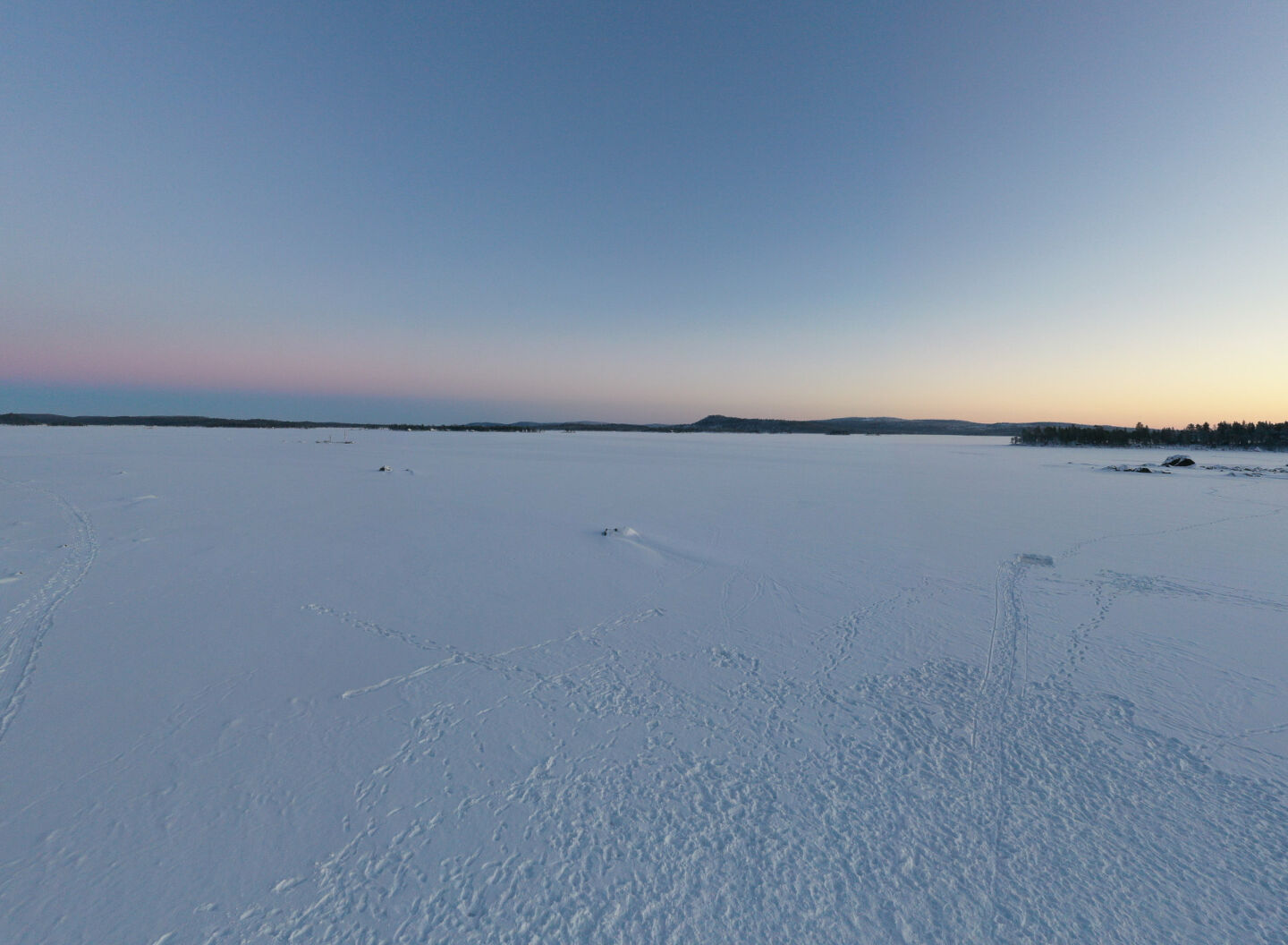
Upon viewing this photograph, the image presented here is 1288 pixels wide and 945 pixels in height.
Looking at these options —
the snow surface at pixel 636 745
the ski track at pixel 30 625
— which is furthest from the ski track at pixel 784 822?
the ski track at pixel 30 625

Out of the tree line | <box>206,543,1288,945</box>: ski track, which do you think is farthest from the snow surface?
the tree line

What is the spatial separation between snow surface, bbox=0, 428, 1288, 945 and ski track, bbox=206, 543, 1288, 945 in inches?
0.8

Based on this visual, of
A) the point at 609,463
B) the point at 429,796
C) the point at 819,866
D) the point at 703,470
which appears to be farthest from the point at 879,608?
the point at 609,463

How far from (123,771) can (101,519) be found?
11318 millimetres

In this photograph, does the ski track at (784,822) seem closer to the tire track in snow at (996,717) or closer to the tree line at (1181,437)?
the tire track in snow at (996,717)

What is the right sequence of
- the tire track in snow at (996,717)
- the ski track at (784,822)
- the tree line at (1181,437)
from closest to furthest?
the ski track at (784,822) < the tire track in snow at (996,717) < the tree line at (1181,437)

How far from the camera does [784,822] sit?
3.39 meters

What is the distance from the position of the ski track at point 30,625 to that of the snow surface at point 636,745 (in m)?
0.05

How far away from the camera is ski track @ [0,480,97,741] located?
15.4ft

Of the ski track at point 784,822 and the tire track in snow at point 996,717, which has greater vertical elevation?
the tire track in snow at point 996,717

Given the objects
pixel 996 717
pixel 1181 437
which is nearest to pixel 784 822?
pixel 996 717

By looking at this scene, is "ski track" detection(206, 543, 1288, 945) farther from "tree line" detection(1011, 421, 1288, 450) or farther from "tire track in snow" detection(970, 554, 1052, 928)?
"tree line" detection(1011, 421, 1288, 450)

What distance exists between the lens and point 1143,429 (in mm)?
56969

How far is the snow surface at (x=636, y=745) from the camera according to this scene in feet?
9.30
